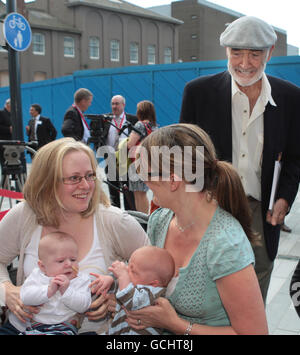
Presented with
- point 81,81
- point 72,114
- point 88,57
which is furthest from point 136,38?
point 72,114

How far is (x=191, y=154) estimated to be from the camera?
1522 mm

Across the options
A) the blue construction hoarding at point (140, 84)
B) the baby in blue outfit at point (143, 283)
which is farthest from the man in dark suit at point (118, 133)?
the blue construction hoarding at point (140, 84)

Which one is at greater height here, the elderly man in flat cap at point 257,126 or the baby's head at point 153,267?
the elderly man in flat cap at point 257,126

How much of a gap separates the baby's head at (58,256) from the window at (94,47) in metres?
34.9

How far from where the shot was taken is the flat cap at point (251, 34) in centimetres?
207

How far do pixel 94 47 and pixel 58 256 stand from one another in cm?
3537

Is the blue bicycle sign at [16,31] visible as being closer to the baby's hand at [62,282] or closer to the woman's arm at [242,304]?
the baby's hand at [62,282]

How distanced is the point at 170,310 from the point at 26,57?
3180 centimetres

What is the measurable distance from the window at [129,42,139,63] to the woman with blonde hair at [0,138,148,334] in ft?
123

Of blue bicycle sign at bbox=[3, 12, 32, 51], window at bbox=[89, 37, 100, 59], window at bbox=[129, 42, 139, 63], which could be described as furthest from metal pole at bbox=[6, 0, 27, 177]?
window at bbox=[129, 42, 139, 63]

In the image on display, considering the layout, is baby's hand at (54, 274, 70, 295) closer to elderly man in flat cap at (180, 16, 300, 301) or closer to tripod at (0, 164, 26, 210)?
elderly man in flat cap at (180, 16, 300, 301)

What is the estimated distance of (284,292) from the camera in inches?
148

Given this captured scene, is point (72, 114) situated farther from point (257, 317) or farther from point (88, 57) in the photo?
point (88, 57)

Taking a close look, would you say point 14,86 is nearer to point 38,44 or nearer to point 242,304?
point 242,304
